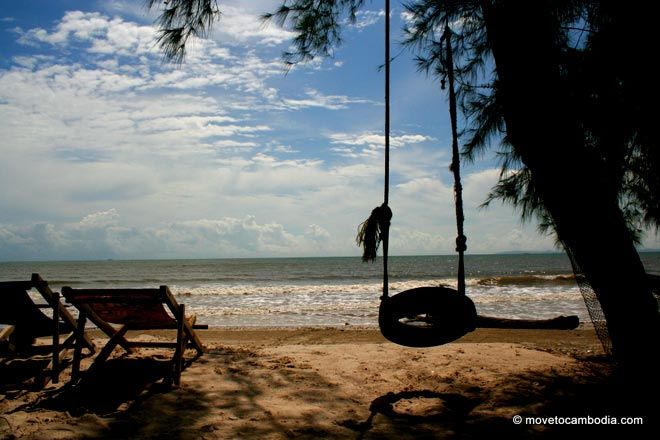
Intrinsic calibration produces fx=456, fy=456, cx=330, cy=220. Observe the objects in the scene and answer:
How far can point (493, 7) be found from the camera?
119 inches

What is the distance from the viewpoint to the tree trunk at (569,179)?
2592 mm

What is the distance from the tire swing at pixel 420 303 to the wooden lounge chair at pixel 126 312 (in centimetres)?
188

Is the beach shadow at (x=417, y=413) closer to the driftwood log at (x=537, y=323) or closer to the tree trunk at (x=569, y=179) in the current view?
the driftwood log at (x=537, y=323)

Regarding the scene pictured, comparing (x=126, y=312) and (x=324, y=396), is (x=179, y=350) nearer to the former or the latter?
(x=126, y=312)

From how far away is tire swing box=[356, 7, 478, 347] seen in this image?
316cm

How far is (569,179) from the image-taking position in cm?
265

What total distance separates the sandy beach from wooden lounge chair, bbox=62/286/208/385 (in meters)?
0.22

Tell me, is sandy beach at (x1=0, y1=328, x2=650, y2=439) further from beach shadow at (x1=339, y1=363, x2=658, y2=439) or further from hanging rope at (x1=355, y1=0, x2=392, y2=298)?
hanging rope at (x1=355, y1=0, x2=392, y2=298)

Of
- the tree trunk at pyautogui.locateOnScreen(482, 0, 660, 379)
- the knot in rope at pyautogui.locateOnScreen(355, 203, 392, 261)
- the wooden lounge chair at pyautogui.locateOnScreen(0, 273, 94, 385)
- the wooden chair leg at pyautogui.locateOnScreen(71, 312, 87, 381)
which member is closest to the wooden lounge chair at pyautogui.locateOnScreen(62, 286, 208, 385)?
the wooden chair leg at pyautogui.locateOnScreen(71, 312, 87, 381)

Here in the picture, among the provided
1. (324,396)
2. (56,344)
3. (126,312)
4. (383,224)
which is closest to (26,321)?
(56,344)

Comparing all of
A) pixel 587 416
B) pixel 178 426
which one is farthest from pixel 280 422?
pixel 587 416

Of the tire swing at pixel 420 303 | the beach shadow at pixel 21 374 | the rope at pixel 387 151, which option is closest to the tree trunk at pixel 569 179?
the tire swing at pixel 420 303

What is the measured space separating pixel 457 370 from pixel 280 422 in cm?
209

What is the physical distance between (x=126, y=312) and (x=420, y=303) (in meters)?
2.79
